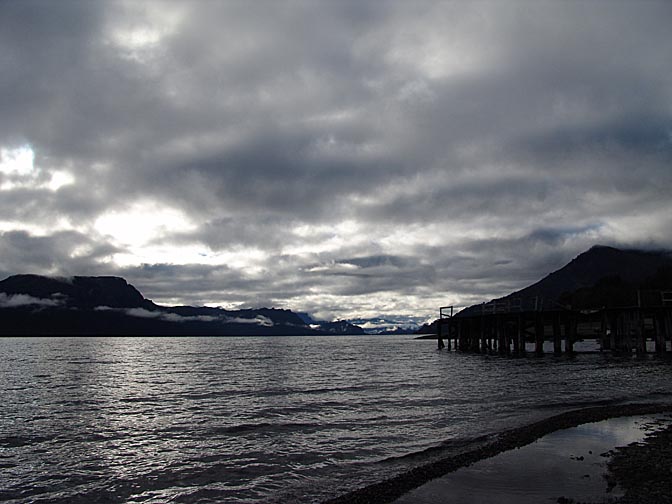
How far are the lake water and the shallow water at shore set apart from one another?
226 centimetres

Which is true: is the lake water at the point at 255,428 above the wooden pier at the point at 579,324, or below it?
below

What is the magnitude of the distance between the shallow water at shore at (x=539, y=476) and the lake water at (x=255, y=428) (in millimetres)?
2256

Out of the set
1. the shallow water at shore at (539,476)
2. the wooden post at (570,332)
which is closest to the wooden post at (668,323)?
the wooden post at (570,332)

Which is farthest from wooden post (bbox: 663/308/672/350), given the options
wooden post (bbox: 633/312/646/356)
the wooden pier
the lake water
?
the lake water

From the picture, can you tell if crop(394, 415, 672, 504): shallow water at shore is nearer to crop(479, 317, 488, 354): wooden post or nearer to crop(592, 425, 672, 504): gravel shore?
crop(592, 425, 672, 504): gravel shore

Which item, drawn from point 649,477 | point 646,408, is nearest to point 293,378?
point 646,408

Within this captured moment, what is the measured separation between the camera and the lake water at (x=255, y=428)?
44.4ft

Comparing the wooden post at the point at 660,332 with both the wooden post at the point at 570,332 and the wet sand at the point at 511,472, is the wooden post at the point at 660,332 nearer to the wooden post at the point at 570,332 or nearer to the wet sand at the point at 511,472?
the wooden post at the point at 570,332

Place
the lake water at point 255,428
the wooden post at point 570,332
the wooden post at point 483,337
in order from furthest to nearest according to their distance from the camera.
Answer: the wooden post at point 483,337 → the wooden post at point 570,332 → the lake water at point 255,428

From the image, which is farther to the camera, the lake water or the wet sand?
the lake water

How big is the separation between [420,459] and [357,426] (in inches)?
216

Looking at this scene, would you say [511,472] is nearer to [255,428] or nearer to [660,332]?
[255,428]

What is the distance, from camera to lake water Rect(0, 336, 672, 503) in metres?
13.5

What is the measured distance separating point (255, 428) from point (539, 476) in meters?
12.0
